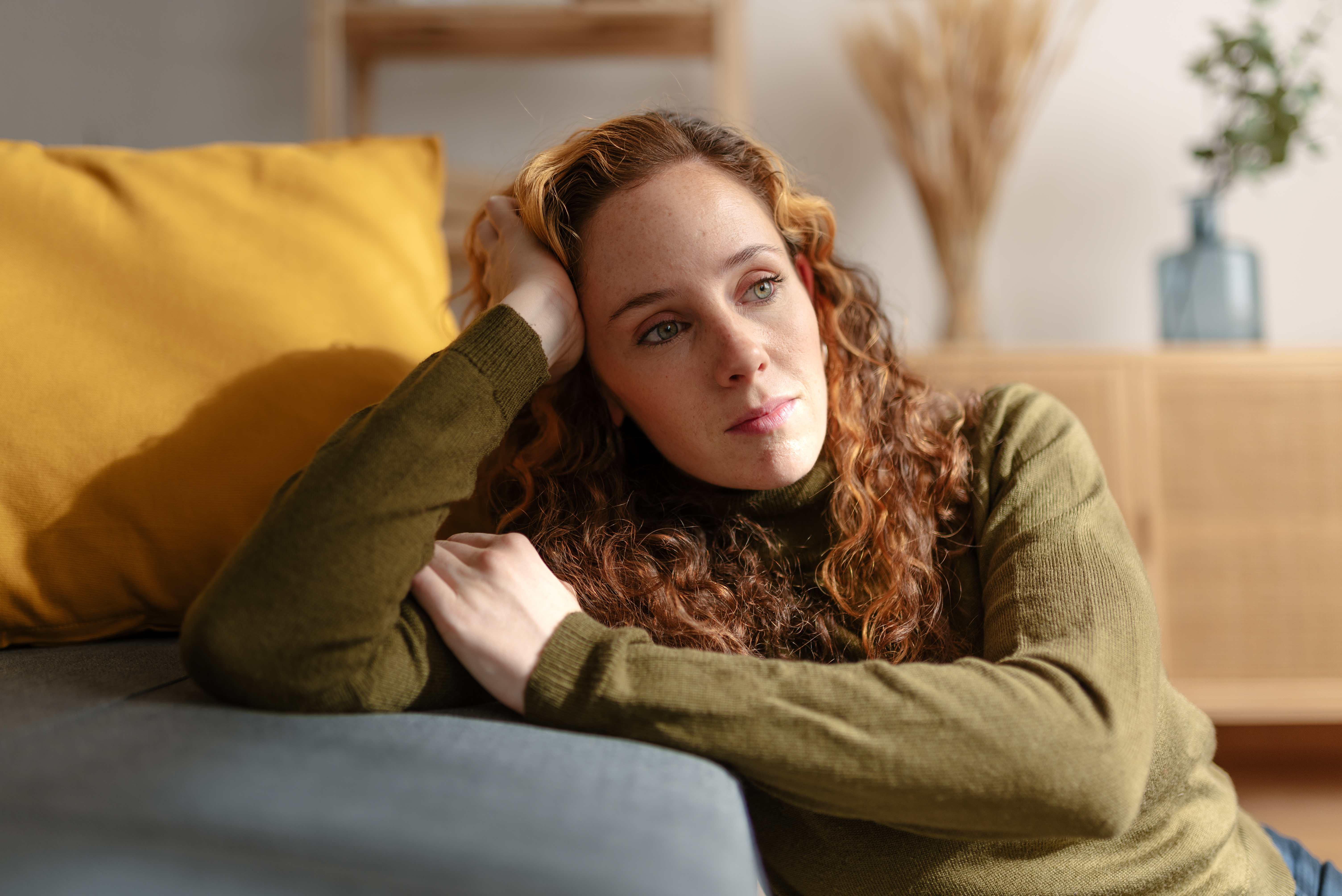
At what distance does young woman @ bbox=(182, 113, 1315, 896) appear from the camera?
0.63m

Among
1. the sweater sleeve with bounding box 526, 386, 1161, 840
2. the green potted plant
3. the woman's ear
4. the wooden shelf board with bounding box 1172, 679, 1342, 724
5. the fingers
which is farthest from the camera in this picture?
the green potted plant

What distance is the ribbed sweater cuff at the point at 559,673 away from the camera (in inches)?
26.0

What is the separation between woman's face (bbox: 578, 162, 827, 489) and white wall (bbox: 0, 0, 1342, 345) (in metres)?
1.16

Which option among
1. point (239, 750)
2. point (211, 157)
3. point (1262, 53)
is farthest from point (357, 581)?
point (1262, 53)

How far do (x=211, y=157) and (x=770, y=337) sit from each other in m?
0.74

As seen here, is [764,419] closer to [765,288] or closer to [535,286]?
[765,288]

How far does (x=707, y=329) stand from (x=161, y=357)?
0.58 m

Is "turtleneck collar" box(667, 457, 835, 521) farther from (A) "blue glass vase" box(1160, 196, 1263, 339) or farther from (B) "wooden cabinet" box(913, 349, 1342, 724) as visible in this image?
(A) "blue glass vase" box(1160, 196, 1263, 339)

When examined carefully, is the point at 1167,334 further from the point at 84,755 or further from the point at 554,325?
the point at 84,755

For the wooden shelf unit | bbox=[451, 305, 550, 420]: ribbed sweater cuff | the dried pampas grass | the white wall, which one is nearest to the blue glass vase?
the white wall

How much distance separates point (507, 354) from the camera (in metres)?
0.84

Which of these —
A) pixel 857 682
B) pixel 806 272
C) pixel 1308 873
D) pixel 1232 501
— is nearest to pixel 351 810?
pixel 857 682

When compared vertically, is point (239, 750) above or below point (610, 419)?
below

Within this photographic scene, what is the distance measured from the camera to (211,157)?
1.09m
